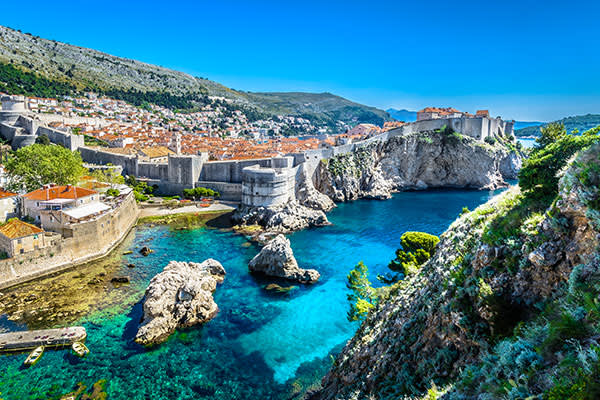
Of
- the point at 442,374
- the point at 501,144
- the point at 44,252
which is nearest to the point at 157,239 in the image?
the point at 44,252

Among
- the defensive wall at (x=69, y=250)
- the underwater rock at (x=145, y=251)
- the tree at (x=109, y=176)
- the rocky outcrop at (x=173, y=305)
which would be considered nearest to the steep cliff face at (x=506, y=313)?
the rocky outcrop at (x=173, y=305)

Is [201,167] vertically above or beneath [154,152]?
beneath

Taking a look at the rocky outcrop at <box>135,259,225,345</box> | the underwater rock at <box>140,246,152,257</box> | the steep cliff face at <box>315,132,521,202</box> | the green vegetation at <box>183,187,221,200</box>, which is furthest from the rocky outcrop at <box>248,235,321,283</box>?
the steep cliff face at <box>315,132,521,202</box>

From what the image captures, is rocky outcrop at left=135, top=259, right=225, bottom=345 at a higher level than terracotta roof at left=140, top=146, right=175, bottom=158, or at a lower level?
lower

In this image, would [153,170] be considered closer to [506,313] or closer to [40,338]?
[40,338]

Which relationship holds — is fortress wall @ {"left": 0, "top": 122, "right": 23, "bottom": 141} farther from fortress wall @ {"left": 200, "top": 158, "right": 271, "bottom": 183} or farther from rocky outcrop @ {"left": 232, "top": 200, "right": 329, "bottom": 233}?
rocky outcrop @ {"left": 232, "top": 200, "right": 329, "bottom": 233}

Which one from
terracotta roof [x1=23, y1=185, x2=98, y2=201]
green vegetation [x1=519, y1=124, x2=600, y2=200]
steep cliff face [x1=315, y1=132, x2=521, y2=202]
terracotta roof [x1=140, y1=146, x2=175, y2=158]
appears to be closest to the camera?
green vegetation [x1=519, y1=124, x2=600, y2=200]

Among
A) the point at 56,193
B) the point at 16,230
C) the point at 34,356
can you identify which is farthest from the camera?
the point at 56,193

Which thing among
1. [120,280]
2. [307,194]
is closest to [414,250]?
[120,280]
